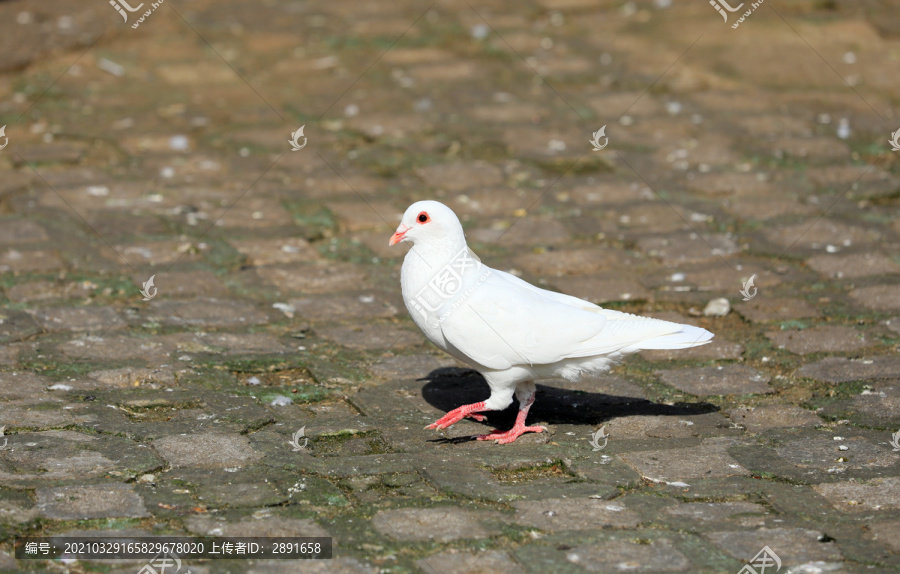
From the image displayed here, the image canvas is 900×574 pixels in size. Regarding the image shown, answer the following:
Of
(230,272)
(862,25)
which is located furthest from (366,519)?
(862,25)

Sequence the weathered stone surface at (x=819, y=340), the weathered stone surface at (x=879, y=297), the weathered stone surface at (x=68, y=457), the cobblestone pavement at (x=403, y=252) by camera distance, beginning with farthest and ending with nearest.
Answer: the weathered stone surface at (x=879, y=297), the weathered stone surface at (x=819, y=340), the weathered stone surface at (x=68, y=457), the cobblestone pavement at (x=403, y=252)

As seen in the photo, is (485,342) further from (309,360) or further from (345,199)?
(345,199)

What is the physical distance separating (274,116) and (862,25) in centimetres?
549

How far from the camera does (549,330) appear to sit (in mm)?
3977

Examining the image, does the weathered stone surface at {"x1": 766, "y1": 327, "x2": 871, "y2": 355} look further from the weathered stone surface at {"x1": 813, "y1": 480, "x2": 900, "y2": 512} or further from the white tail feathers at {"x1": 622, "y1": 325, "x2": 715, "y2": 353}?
the weathered stone surface at {"x1": 813, "y1": 480, "x2": 900, "y2": 512}

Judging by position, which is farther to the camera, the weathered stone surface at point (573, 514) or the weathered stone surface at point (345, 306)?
the weathered stone surface at point (345, 306)

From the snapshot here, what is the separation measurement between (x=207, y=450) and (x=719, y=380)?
2354 millimetres

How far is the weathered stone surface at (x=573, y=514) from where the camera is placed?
3.34 metres

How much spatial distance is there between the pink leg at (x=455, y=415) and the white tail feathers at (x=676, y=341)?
68 cm

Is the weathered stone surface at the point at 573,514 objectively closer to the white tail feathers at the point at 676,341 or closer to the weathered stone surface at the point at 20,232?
the white tail feathers at the point at 676,341

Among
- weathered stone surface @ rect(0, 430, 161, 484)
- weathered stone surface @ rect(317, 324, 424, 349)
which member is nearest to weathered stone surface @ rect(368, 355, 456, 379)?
weathered stone surface @ rect(317, 324, 424, 349)

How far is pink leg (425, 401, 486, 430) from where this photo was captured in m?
4.11

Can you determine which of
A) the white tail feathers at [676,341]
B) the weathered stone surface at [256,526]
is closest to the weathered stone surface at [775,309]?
the white tail feathers at [676,341]

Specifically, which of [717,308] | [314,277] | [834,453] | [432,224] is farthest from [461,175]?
[834,453]
